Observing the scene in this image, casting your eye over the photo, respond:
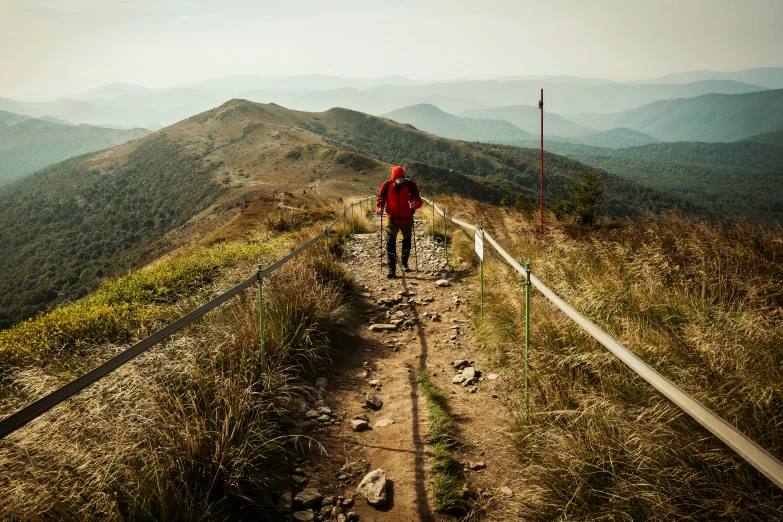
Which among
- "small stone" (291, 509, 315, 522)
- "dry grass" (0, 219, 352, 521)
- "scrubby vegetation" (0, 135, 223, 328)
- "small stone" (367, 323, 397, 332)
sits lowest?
"scrubby vegetation" (0, 135, 223, 328)

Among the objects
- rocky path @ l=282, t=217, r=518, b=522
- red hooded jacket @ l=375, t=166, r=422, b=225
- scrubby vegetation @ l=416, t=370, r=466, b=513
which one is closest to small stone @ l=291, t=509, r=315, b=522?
rocky path @ l=282, t=217, r=518, b=522

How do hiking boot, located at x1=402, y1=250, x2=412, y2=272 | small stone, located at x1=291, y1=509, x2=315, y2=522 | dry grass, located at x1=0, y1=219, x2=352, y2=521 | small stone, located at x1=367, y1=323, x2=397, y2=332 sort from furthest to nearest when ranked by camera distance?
hiking boot, located at x1=402, y1=250, x2=412, y2=272, small stone, located at x1=367, y1=323, x2=397, y2=332, small stone, located at x1=291, y1=509, x2=315, y2=522, dry grass, located at x1=0, y1=219, x2=352, y2=521

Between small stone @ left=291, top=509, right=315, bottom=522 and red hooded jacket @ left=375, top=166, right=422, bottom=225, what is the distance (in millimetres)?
7068

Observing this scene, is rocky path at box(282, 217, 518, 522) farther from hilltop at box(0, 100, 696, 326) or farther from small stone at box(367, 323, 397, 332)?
hilltop at box(0, 100, 696, 326)

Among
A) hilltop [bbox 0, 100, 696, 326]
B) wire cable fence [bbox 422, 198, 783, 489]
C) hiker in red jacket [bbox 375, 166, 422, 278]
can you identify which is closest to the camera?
wire cable fence [bbox 422, 198, 783, 489]

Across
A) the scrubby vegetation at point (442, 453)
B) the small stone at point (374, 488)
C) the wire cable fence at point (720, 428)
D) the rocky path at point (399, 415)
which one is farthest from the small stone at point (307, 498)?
the wire cable fence at point (720, 428)

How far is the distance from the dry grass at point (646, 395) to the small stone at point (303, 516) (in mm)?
1334

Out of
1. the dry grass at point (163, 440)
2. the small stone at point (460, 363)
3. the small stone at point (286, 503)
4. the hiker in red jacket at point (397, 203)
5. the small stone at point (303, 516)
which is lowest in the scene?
the small stone at point (460, 363)

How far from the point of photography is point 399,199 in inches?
373

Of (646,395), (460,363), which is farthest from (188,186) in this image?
(646,395)

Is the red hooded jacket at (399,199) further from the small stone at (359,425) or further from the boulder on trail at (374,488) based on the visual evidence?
the boulder on trail at (374,488)

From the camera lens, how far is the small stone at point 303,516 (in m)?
2.92

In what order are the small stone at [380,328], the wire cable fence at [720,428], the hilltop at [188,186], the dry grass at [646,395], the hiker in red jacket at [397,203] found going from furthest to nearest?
the hilltop at [188,186]
the hiker in red jacket at [397,203]
the small stone at [380,328]
the dry grass at [646,395]
the wire cable fence at [720,428]

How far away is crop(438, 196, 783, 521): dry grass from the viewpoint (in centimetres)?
216
